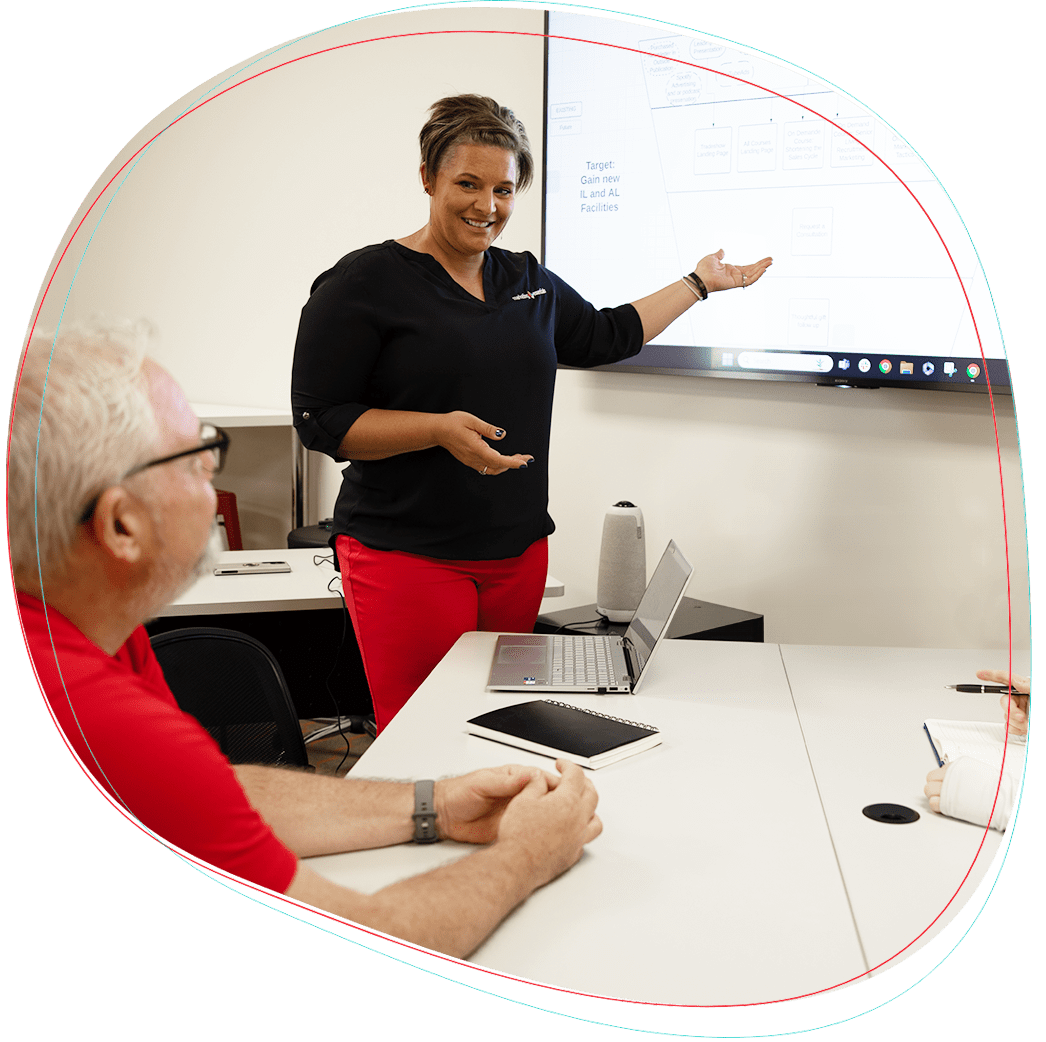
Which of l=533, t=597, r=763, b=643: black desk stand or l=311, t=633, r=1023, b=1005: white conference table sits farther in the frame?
l=533, t=597, r=763, b=643: black desk stand

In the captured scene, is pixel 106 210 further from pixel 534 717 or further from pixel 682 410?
pixel 534 717

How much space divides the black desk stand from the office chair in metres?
0.42

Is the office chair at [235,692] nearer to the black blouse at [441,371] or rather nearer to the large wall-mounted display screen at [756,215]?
the black blouse at [441,371]

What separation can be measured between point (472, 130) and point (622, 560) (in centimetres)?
52

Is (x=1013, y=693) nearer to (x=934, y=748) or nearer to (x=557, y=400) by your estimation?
(x=934, y=748)

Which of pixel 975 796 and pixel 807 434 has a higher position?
pixel 807 434

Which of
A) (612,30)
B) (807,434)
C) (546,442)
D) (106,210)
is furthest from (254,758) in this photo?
(612,30)

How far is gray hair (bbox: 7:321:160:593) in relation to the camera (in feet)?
2.50

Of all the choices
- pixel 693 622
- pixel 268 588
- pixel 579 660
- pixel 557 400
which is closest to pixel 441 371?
pixel 557 400

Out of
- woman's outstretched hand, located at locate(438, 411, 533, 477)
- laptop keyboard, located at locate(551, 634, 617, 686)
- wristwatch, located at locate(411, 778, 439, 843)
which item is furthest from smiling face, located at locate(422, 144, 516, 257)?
laptop keyboard, located at locate(551, 634, 617, 686)

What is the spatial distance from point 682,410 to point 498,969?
0.61 meters

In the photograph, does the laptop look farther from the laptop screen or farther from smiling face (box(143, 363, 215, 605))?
smiling face (box(143, 363, 215, 605))

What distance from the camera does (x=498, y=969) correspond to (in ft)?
2.81

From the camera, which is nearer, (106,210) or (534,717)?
(106,210)
